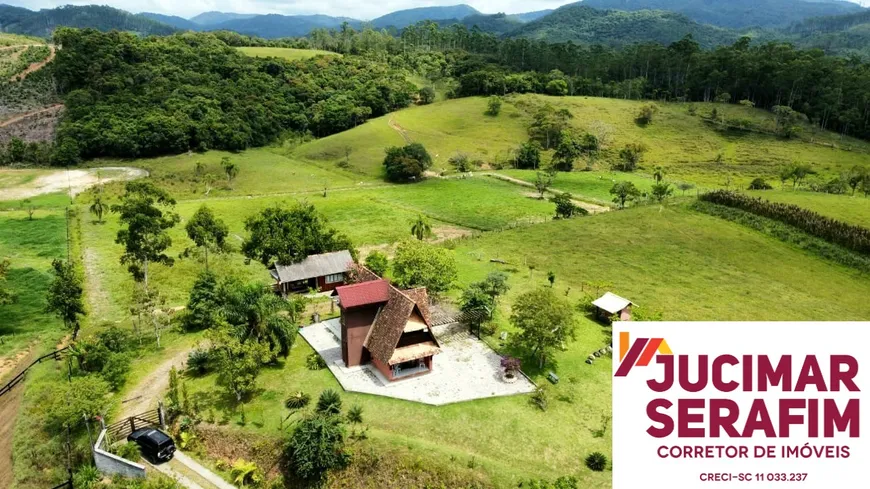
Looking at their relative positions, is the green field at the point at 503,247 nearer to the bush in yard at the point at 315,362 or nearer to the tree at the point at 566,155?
the bush in yard at the point at 315,362

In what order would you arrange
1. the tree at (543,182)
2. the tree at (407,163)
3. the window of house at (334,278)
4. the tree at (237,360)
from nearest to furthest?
the tree at (237,360)
the window of house at (334,278)
the tree at (543,182)
the tree at (407,163)

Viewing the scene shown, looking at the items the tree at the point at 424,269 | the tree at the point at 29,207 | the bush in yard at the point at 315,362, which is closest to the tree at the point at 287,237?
the tree at the point at 424,269

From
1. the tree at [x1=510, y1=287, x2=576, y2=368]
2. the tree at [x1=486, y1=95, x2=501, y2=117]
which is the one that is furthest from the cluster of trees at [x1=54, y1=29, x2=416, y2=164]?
the tree at [x1=510, y1=287, x2=576, y2=368]

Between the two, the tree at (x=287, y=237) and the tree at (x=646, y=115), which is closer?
the tree at (x=287, y=237)

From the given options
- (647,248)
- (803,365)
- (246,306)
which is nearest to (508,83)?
(647,248)

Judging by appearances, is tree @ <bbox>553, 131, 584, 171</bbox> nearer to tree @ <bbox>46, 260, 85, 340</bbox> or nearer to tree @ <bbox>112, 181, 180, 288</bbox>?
tree @ <bbox>112, 181, 180, 288</bbox>

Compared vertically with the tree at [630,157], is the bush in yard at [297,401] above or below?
below
